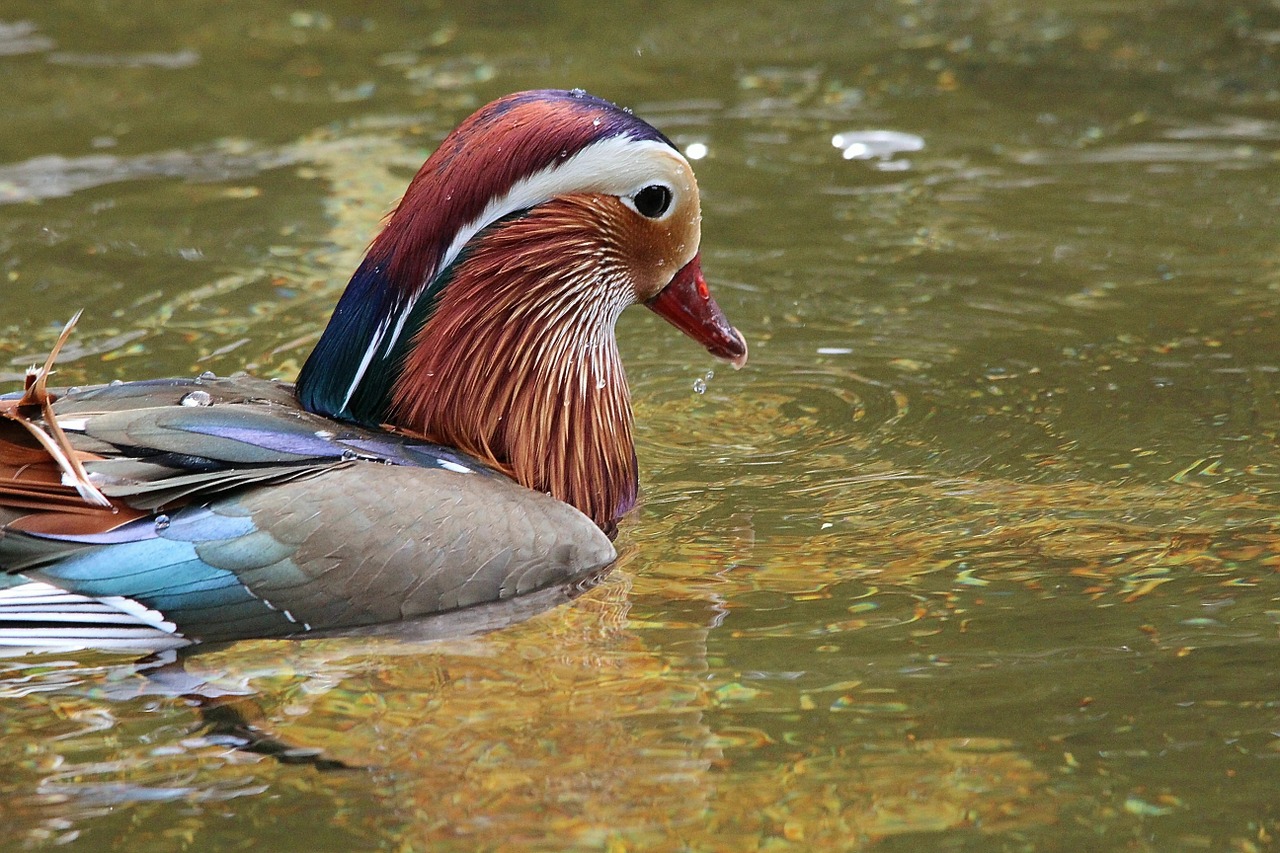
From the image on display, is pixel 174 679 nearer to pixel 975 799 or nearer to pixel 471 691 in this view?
pixel 471 691

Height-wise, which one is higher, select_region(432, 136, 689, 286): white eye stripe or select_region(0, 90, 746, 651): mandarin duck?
select_region(432, 136, 689, 286): white eye stripe

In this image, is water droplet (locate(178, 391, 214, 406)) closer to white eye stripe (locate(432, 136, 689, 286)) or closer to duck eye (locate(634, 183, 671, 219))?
white eye stripe (locate(432, 136, 689, 286))

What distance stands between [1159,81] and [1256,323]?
3.09 metres

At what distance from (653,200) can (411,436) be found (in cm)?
99

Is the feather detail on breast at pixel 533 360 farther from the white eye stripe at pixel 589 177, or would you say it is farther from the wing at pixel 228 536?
the wing at pixel 228 536

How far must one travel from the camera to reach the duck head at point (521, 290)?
16.6 ft

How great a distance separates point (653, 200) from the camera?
5320 millimetres

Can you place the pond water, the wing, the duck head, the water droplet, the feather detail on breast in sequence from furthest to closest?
1. the feather detail on breast
2. the duck head
3. the water droplet
4. the wing
5. the pond water

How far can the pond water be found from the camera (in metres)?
4.00

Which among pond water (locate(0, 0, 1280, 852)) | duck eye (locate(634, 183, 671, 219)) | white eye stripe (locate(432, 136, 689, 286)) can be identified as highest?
white eye stripe (locate(432, 136, 689, 286))

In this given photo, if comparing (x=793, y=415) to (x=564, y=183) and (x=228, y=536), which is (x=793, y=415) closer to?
(x=564, y=183)

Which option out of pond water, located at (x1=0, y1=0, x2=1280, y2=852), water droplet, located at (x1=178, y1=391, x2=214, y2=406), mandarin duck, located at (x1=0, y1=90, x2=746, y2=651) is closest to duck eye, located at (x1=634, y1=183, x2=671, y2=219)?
mandarin duck, located at (x1=0, y1=90, x2=746, y2=651)

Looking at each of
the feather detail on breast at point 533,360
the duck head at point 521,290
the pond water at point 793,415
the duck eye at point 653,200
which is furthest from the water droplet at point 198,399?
the duck eye at point 653,200

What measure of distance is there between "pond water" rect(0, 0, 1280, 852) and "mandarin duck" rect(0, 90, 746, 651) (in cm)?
17
